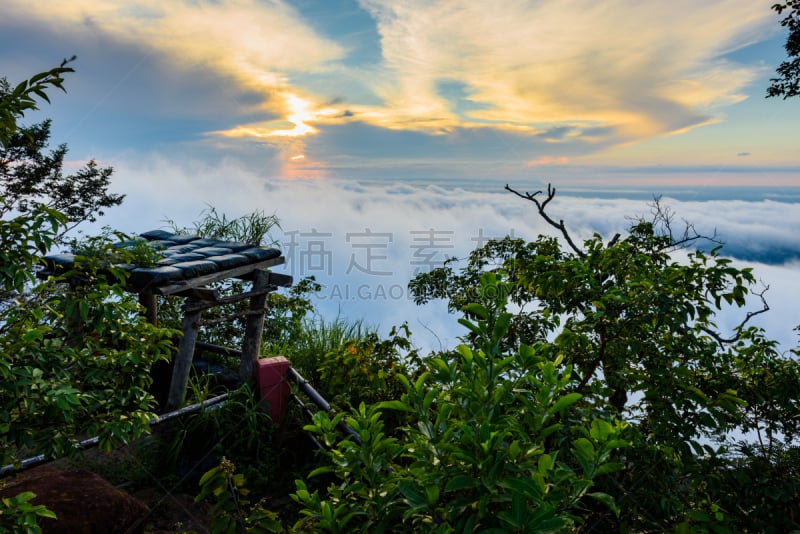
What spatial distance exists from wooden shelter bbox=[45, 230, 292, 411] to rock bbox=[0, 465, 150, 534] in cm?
157

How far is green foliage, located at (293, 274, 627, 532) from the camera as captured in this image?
1.55 metres

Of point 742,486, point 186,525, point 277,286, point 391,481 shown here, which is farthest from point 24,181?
point 742,486

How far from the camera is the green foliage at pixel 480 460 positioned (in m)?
1.55

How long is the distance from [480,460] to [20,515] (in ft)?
6.76

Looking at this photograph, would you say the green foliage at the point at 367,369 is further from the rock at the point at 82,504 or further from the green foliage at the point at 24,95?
the green foliage at the point at 24,95

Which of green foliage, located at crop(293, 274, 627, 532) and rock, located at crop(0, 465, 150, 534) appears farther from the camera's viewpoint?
rock, located at crop(0, 465, 150, 534)

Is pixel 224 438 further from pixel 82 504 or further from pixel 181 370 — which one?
pixel 82 504

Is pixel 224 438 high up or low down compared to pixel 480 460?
down

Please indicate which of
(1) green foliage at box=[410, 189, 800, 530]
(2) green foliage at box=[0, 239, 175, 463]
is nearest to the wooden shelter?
(2) green foliage at box=[0, 239, 175, 463]

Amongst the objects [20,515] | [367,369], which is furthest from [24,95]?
[367,369]

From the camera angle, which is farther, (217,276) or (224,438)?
(224,438)

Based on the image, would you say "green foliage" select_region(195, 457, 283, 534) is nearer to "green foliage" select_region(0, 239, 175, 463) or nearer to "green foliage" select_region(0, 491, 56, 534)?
"green foliage" select_region(0, 491, 56, 534)

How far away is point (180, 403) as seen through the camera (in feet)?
19.8

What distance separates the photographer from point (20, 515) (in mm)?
2230
